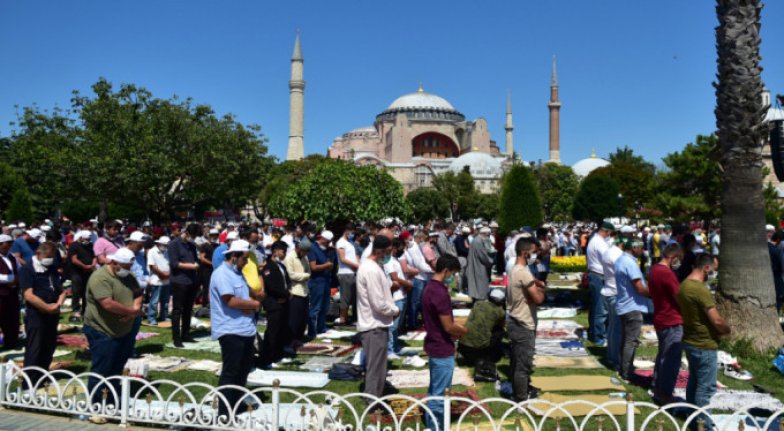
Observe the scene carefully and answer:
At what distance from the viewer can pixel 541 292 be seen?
17.4ft

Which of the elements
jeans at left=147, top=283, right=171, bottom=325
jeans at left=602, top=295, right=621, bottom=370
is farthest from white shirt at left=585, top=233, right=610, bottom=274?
jeans at left=147, top=283, right=171, bottom=325

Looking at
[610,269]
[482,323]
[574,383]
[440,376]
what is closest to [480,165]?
[610,269]

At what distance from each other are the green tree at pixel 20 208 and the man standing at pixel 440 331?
3069 centimetres

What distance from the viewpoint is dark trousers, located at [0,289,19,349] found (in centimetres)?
739

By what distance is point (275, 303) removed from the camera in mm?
6867

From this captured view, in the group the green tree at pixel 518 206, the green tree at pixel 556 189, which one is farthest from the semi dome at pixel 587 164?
the green tree at pixel 518 206

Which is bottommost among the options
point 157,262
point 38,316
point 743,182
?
point 38,316

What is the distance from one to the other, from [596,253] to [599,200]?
117 ft

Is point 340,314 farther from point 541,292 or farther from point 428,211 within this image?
point 428,211

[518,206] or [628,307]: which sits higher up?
[518,206]

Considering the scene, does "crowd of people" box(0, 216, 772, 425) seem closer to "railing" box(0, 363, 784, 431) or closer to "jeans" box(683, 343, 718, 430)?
"jeans" box(683, 343, 718, 430)

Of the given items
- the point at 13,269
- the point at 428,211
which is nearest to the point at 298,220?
the point at 13,269

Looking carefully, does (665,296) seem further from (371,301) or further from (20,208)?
(20,208)

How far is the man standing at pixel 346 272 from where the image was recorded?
8695 mm
